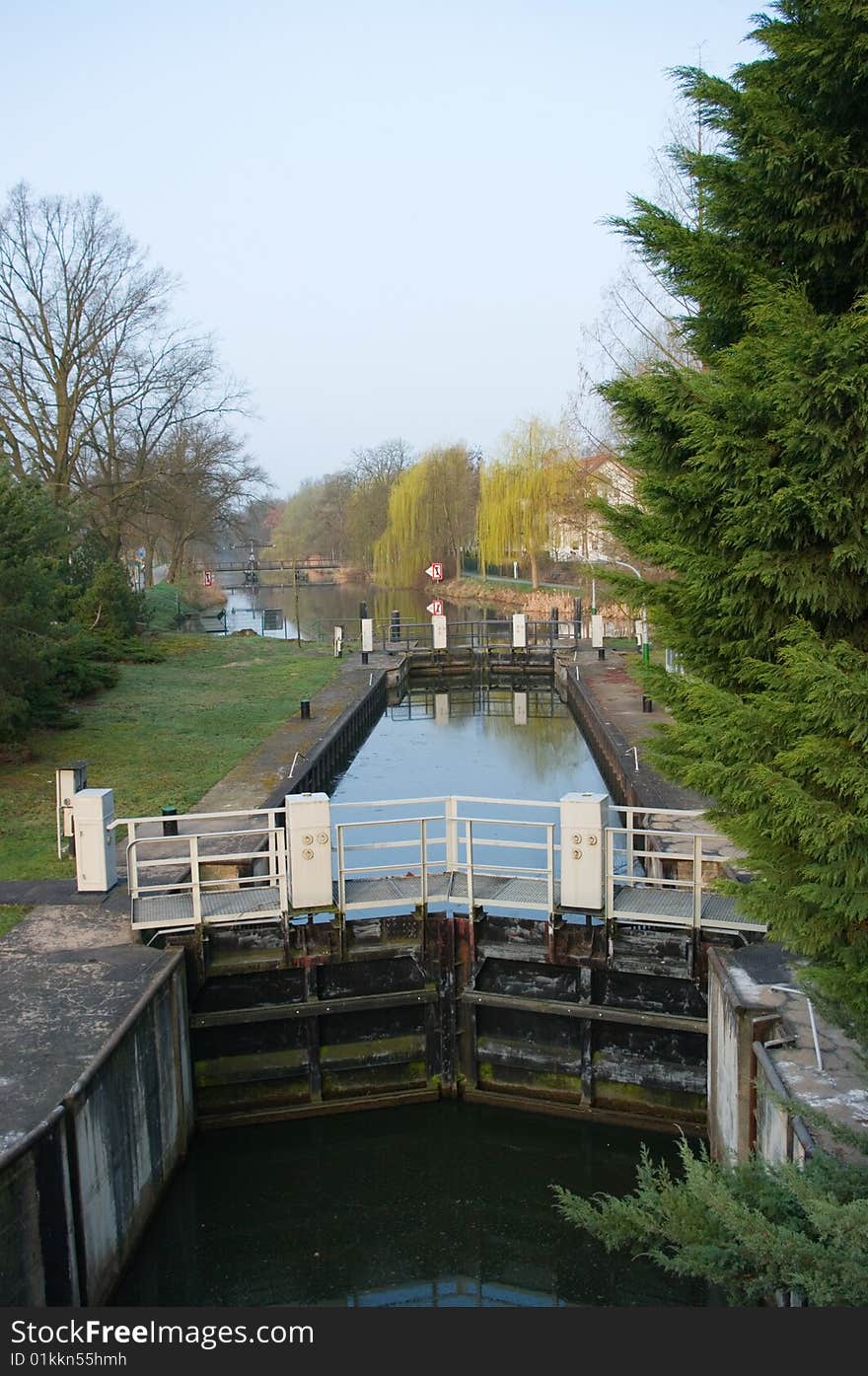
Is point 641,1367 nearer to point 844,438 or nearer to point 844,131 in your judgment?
point 844,438

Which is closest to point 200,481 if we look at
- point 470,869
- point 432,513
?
point 432,513

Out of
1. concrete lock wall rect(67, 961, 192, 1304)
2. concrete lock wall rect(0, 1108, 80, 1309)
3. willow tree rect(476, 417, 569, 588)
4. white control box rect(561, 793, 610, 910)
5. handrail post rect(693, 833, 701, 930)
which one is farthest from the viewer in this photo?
willow tree rect(476, 417, 569, 588)

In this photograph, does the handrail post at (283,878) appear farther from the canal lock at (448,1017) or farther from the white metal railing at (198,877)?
the canal lock at (448,1017)

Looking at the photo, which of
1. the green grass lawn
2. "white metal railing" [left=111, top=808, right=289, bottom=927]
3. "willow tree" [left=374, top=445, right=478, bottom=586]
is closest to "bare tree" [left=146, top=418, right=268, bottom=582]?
the green grass lawn

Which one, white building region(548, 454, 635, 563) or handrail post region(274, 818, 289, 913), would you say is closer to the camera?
handrail post region(274, 818, 289, 913)

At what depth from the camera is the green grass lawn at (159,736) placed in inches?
→ 587

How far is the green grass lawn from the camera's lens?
48.9ft

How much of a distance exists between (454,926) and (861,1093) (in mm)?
4446

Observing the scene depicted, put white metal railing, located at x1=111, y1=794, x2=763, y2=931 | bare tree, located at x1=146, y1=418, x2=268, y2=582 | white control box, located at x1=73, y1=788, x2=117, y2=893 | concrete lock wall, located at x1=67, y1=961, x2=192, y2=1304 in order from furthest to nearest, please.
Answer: bare tree, located at x1=146, y1=418, x2=268, y2=582, white control box, located at x1=73, y1=788, x2=117, y2=893, white metal railing, located at x1=111, y1=794, x2=763, y2=931, concrete lock wall, located at x1=67, y1=961, x2=192, y2=1304

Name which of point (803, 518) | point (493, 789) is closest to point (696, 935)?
point (803, 518)

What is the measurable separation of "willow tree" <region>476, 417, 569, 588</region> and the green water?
137 feet

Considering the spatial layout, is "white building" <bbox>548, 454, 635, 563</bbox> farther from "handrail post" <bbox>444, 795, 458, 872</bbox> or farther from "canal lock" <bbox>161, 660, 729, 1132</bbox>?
"canal lock" <bbox>161, 660, 729, 1132</bbox>

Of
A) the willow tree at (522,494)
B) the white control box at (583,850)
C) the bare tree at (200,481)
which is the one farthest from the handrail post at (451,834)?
the willow tree at (522,494)

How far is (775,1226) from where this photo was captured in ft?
15.0
